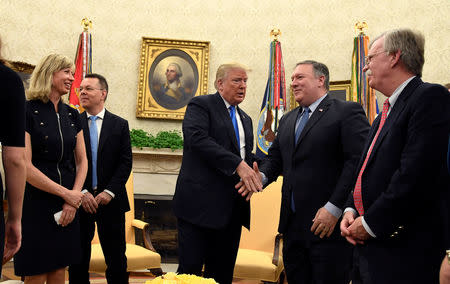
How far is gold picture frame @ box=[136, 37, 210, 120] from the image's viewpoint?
7.76m

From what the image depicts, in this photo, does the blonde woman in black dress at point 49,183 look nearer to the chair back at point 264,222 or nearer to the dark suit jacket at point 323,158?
the dark suit jacket at point 323,158

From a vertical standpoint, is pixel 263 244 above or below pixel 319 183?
below

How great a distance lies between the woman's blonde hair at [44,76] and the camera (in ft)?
8.68

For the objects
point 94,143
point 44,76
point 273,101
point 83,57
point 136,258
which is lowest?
point 136,258

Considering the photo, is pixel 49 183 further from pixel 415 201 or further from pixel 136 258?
pixel 415 201

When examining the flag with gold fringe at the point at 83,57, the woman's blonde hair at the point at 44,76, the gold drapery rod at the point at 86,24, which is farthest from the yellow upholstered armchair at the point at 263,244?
the gold drapery rod at the point at 86,24

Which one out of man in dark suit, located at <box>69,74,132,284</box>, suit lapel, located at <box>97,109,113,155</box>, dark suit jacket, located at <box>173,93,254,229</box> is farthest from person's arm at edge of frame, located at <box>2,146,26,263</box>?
suit lapel, located at <box>97,109,113,155</box>

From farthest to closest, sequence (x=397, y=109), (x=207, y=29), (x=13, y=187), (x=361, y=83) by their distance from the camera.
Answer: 1. (x=207, y=29)
2. (x=361, y=83)
3. (x=397, y=109)
4. (x=13, y=187)

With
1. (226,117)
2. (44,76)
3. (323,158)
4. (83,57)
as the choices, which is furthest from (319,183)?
(83,57)

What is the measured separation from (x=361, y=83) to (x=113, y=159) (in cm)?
457

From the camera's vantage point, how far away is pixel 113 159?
354 cm

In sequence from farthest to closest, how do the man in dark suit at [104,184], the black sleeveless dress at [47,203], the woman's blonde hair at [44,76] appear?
1. the man in dark suit at [104,184]
2. the woman's blonde hair at [44,76]
3. the black sleeveless dress at [47,203]

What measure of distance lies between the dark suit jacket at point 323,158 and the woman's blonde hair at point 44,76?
1.53 metres

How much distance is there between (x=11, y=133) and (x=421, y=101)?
151 centimetres
